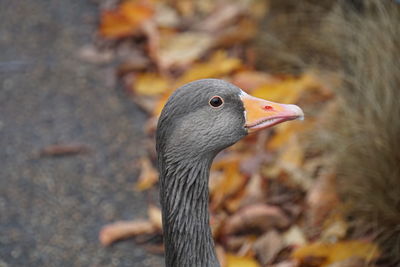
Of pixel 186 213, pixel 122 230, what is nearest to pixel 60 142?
pixel 122 230

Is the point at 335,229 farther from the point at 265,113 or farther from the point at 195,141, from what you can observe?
the point at 195,141

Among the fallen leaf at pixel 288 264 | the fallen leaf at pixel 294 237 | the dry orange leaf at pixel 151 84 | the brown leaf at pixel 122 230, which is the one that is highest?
the dry orange leaf at pixel 151 84

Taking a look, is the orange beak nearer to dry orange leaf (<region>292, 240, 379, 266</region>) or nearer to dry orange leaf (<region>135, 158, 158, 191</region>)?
dry orange leaf (<region>292, 240, 379, 266</region>)

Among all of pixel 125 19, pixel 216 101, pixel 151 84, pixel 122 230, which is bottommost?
pixel 122 230

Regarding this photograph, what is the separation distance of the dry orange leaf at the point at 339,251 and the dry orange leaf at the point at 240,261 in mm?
237

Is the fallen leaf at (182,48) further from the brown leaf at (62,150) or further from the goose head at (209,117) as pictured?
the goose head at (209,117)

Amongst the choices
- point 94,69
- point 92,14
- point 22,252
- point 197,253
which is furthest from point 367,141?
point 92,14

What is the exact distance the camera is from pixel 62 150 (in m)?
5.02

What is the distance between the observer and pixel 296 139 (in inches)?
183

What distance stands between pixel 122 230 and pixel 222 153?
3.15 feet

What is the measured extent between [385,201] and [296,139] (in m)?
0.89

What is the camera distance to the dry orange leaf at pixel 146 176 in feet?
15.6

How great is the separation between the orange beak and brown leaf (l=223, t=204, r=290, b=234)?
129 centimetres

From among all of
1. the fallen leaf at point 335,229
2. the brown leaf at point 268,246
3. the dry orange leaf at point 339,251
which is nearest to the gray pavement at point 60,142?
the brown leaf at point 268,246
